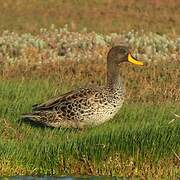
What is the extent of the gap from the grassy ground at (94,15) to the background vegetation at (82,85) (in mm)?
517

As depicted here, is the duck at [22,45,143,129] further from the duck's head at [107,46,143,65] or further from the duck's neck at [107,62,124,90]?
the duck's head at [107,46,143,65]

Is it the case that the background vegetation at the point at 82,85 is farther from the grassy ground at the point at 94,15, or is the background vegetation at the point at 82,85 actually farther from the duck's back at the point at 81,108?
the grassy ground at the point at 94,15

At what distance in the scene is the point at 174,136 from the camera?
11.7 meters

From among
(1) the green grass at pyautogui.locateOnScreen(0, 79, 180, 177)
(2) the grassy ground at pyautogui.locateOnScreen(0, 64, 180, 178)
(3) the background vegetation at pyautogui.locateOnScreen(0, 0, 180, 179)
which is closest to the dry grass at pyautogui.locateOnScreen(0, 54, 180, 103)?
(3) the background vegetation at pyautogui.locateOnScreen(0, 0, 180, 179)

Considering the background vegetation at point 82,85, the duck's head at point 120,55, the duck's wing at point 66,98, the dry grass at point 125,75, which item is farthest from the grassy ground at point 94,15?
the duck's wing at point 66,98

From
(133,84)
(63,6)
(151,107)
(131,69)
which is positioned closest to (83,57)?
(131,69)

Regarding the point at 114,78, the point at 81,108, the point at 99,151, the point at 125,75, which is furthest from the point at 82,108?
the point at 125,75

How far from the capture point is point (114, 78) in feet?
46.2

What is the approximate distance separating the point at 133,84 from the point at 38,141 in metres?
6.31

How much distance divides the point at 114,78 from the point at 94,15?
23.5 m

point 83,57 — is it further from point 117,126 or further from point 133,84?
point 117,126

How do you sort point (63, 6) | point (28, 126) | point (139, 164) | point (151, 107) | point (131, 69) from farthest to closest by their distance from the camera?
point (63, 6), point (131, 69), point (151, 107), point (28, 126), point (139, 164)

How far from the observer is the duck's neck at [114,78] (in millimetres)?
13812

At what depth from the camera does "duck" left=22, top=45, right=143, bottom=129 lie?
13.2 m
